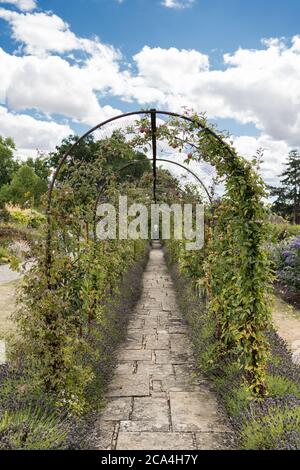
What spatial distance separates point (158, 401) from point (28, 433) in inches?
59.5

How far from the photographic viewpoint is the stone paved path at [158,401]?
290cm

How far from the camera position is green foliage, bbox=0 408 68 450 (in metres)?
2.24

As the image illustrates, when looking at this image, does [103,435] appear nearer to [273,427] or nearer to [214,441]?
[214,441]

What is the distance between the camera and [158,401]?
11.7ft

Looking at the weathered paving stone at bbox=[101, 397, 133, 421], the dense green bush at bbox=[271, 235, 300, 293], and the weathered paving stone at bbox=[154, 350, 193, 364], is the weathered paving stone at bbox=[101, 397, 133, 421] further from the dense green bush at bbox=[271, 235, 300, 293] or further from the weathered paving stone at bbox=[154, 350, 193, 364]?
the dense green bush at bbox=[271, 235, 300, 293]

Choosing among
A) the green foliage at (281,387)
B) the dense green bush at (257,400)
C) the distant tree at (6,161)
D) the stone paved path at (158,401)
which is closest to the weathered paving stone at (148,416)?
the stone paved path at (158,401)

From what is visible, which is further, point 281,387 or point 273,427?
point 281,387

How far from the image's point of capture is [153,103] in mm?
3969

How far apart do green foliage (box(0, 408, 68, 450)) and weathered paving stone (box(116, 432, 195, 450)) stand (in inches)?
20.2

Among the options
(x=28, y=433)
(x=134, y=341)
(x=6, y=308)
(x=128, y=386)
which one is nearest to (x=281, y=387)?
(x=128, y=386)

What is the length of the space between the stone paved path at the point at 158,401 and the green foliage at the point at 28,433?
0.49 metres

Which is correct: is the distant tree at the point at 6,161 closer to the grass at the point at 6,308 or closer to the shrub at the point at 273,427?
the grass at the point at 6,308

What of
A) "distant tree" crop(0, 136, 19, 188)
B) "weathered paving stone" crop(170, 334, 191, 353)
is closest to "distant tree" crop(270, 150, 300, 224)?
"distant tree" crop(0, 136, 19, 188)

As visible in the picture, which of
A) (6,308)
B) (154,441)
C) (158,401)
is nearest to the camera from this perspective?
(154,441)
